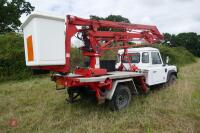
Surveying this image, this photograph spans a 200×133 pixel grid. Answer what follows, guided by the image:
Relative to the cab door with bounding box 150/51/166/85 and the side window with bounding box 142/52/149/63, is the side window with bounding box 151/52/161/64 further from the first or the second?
the side window with bounding box 142/52/149/63

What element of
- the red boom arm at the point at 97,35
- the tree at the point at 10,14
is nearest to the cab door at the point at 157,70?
the red boom arm at the point at 97,35

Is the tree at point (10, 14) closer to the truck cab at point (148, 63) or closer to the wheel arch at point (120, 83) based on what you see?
the truck cab at point (148, 63)

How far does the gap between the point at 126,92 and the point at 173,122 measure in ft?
5.47

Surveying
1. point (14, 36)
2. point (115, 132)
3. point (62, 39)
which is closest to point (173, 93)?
point (115, 132)

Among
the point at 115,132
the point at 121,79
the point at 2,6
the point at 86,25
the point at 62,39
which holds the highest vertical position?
the point at 2,6

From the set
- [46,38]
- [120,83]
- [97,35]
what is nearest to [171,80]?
[120,83]

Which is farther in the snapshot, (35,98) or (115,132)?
(35,98)

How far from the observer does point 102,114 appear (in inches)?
224

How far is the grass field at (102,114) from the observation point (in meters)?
4.77

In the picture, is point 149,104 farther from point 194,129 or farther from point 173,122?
point 194,129

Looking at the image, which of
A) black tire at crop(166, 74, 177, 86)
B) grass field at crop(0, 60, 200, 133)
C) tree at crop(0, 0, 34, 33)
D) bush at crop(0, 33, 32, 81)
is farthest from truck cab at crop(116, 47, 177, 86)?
Result: tree at crop(0, 0, 34, 33)

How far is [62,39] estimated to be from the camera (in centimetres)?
494

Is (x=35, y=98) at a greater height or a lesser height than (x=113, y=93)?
lesser

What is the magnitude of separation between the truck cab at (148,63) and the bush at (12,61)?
7.26 m
